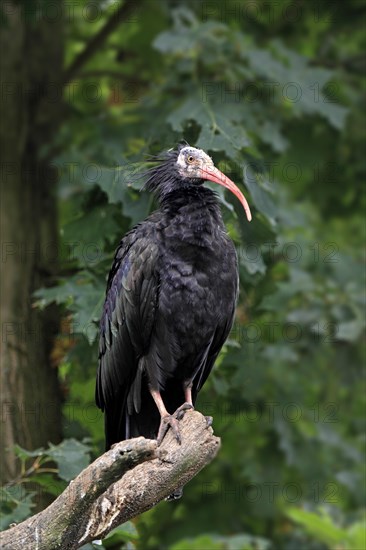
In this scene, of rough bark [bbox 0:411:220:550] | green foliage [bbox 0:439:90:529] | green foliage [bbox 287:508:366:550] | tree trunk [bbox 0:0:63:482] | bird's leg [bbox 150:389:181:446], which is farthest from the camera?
tree trunk [bbox 0:0:63:482]

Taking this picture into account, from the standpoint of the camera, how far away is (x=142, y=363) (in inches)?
225

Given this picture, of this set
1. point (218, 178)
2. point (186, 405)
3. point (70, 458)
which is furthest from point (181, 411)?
point (218, 178)

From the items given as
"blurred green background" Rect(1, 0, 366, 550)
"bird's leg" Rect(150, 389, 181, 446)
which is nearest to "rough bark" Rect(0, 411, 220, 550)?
"bird's leg" Rect(150, 389, 181, 446)

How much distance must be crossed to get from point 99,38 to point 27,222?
186cm

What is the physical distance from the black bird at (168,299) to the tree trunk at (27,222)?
1.15 m

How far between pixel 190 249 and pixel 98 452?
5.59 ft

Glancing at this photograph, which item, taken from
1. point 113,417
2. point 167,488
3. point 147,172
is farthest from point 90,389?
point 167,488

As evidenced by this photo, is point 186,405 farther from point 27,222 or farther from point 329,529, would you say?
point 27,222

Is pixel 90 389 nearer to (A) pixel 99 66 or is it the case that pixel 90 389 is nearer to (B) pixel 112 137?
(B) pixel 112 137

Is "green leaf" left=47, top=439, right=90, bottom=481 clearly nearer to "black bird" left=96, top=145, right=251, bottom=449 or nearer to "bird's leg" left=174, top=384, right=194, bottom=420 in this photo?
"black bird" left=96, top=145, right=251, bottom=449

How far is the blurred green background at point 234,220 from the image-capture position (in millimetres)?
6453

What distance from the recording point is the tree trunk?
691cm

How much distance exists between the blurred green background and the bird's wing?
12.6 inches

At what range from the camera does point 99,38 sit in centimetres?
848
